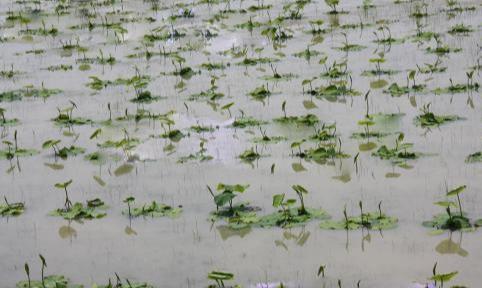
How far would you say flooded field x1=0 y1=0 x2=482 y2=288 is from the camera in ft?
14.5

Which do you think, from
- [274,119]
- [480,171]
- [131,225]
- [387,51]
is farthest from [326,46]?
[131,225]

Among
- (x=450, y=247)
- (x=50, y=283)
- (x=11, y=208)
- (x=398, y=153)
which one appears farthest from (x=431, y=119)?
(x=50, y=283)

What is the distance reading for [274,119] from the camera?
6.86 metres

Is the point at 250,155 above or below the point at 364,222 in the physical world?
above

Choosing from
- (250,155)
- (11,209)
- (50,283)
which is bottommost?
(50,283)

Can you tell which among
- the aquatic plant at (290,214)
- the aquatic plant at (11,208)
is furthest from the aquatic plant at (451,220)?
the aquatic plant at (11,208)

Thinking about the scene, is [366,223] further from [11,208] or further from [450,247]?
[11,208]

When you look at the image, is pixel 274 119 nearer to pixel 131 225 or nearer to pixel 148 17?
pixel 131 225

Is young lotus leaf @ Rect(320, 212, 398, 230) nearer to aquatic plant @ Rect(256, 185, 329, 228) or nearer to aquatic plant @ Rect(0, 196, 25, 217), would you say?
aquatic plant @ Rect(256, 185, 329, 228)

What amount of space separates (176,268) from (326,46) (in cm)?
544

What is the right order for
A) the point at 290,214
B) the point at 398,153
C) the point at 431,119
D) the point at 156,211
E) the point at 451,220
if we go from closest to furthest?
1. the point at 451,220
2. the point at 290,214
3. the point at 156,211
4. the point at 398,153
5. the point at 431,119

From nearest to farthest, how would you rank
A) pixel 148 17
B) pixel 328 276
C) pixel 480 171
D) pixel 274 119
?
pixel 328 276, pixel 480 171, pixel 274 119, pixel 148 17

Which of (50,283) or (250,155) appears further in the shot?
(250,155)

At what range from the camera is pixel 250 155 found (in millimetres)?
5992
